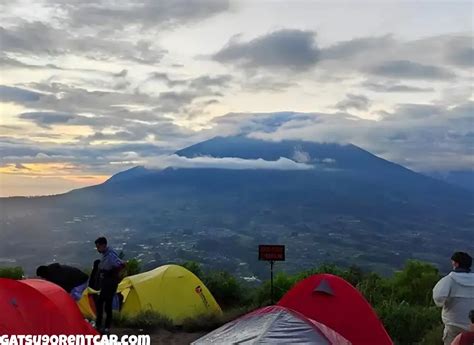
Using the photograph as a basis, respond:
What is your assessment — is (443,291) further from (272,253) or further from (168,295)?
(168,295)

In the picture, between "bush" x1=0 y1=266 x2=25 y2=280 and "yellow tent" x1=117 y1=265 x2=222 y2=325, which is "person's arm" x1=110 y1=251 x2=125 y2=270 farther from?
"bush" x1=0 y1=266 x2=25 y2=280

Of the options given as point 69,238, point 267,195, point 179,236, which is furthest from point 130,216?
point 267,195

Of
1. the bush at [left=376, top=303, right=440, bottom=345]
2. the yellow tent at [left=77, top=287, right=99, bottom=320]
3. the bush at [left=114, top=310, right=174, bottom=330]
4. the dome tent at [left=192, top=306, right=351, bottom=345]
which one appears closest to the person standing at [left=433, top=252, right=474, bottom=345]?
the dome tent at [left=192, top=306, right=351, bottom=345]

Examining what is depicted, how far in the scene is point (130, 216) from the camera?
27.1 metres

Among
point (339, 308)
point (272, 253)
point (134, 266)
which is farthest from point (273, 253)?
point (134, 266)

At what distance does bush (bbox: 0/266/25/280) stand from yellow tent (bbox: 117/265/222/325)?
143 inches

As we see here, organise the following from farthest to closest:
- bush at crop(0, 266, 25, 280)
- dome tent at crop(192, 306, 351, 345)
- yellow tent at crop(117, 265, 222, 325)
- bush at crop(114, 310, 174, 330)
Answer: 1. bush at crop(0, 266, 25, 280)
2. yellow tent at crop(117, 265, 222, 325)
3. bush at crop(114, 310, 174, 330)
4. dome tent at crop(192, 306, 351, 345)

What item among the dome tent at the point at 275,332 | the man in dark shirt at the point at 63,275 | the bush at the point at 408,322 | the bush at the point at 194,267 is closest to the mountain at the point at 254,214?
the bush at the point at 194,267

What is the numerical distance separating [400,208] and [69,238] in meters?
18.8

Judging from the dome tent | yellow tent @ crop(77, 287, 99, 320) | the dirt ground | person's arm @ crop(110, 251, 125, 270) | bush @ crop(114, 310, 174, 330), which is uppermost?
person's arm @ crop(110, 251, 125, 270)

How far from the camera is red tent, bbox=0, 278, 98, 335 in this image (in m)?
6.46

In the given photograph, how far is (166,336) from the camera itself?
9.95 m

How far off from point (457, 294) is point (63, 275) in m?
6.76

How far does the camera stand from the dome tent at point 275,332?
5.83m
